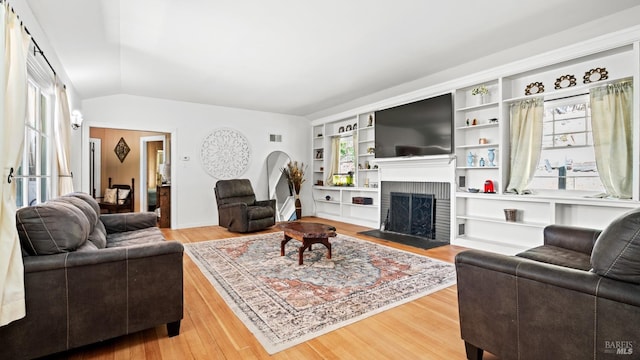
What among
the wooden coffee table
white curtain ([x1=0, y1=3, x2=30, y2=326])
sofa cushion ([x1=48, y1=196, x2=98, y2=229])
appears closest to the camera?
white curtain ([x1=0, y1=3, x2=30, y2=326])

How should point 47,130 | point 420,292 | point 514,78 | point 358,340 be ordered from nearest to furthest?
1. point 358,340
2. point 420,292
3. point 47,130
4. point 514,78

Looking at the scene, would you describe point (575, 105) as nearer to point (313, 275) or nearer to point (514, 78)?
point (514, 78)

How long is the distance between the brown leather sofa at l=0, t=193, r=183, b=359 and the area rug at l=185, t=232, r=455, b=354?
0.67m

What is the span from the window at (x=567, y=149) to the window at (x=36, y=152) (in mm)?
5510

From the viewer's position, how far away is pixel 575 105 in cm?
353

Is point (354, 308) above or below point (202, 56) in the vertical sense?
below

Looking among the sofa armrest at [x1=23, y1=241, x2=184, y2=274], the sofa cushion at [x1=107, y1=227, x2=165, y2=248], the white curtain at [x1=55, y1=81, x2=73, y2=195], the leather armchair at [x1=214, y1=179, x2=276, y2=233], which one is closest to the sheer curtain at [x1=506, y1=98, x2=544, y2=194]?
the leather armchair at [x1=214, y1=179, x2=276, y2=233]

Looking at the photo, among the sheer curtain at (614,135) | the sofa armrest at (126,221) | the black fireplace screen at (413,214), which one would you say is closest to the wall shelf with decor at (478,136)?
the black fireplace screen at (413,214)

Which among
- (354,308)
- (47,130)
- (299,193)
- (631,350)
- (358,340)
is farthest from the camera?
(299,193)

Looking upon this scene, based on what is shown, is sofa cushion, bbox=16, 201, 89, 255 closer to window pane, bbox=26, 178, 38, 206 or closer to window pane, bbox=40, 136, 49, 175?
window pane, bbox=26, 178, 38, 206

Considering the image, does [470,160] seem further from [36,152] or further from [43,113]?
[43,113]

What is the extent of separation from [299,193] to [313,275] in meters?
4.44

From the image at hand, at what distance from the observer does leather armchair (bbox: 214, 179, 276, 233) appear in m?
5.29

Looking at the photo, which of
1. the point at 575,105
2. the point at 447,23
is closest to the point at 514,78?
the point at 575,105
